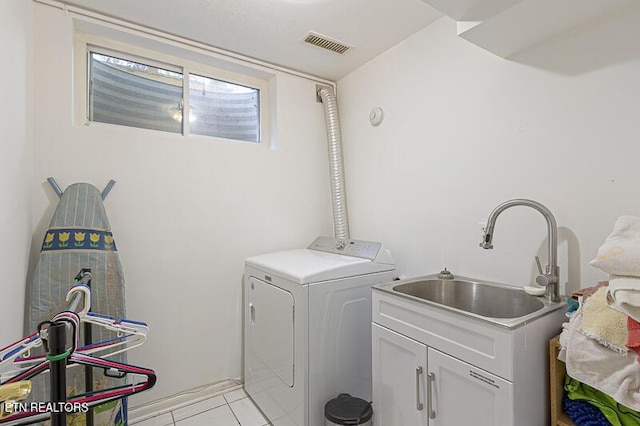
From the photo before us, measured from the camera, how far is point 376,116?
7.86 feet

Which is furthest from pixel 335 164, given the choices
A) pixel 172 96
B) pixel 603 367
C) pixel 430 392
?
pixel 603 367

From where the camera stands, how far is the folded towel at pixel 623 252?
908 millimetres

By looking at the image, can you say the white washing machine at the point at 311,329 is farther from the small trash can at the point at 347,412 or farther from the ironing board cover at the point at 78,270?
the ironing board cover at the point at 78,270

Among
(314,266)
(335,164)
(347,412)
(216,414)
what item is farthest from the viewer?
(335,164)

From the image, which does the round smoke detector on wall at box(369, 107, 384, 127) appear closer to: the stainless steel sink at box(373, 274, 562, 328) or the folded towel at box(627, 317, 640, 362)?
the stainless steel sink at box(373, 274, 562, 328)

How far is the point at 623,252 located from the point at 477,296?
2.69 ft

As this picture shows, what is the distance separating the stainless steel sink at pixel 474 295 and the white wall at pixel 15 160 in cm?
173

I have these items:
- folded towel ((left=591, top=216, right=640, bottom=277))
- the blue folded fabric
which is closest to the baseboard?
the blue folded fabric

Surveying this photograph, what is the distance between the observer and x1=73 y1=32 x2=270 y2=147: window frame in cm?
194

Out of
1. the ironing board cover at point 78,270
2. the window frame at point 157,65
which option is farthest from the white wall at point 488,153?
the ironing board cover at point 78,270

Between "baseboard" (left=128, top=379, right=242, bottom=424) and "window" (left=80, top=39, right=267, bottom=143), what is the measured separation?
74.5 inches

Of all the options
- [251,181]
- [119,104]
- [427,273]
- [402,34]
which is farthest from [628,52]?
[119,104]

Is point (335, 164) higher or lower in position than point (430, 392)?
higher

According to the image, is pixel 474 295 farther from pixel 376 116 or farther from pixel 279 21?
pixel 279 21
